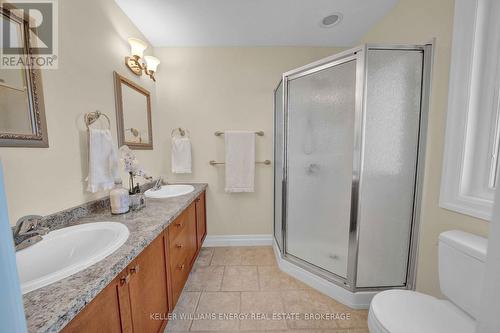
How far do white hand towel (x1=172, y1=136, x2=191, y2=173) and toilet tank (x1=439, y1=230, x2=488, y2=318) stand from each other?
2160 mm

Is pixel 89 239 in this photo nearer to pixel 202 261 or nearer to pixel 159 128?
pixel 202 261

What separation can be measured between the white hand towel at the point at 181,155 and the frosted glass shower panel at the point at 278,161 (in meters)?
1.02

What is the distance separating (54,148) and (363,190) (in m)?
1.96

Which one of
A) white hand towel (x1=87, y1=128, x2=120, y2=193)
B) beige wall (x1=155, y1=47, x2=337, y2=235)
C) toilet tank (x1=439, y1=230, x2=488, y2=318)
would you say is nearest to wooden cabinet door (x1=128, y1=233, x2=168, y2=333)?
white hand towel (x1=87, y1=128, x2=120, y2=193)

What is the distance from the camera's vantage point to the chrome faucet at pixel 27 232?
0.71 meters

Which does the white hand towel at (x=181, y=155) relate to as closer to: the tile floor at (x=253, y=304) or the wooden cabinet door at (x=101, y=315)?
the tile floor at (x=253, y=304)

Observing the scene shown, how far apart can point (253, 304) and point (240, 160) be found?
136 cm

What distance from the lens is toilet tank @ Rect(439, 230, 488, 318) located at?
843mm

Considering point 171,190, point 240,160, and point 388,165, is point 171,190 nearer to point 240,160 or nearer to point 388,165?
point 240,160

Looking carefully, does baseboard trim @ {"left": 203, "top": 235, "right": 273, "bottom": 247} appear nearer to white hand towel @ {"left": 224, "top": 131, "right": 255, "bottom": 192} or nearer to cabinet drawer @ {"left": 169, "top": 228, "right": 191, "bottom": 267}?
white hand towel @ {"left": 224, "top": 131, "right": 255, "bottom": 192}

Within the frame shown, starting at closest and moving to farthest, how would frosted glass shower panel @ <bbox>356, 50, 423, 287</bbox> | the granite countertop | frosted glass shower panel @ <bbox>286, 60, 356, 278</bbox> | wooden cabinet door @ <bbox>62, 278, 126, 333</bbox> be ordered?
the granite countertop → wooden cabinet door @ <bbox>62, 278, 126, 333</bbox> → frosted glass shower panel @ <bbox>356, 50, 423, 287</bbox> → frosted glass shower panel @ <bbox>286, 60, 356, 278</bbox>


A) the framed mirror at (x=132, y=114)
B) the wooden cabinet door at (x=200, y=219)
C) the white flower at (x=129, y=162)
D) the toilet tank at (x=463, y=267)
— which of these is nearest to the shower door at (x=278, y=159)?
the wooden cabinet door at (x=200, y=219)

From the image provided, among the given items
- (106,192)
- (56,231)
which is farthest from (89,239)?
(106,192)

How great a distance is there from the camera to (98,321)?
60 centimetres
